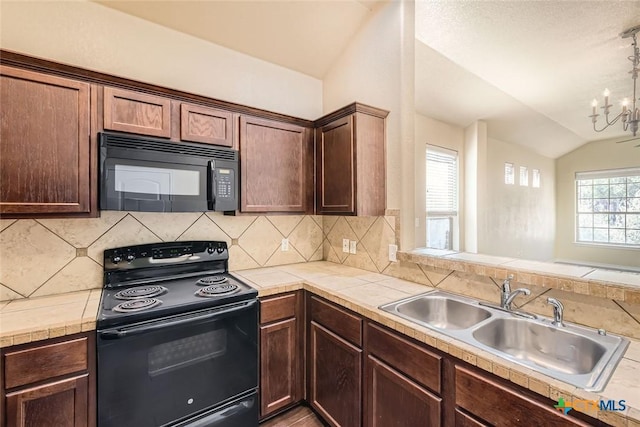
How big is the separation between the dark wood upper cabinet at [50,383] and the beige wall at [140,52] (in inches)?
65.3

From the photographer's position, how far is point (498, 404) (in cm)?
98

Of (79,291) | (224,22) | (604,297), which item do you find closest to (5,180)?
(79,291)

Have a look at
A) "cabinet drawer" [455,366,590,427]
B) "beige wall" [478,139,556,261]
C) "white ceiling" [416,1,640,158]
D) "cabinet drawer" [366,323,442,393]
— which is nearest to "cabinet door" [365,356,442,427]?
"cabinet drawer" [366,323,442,393]

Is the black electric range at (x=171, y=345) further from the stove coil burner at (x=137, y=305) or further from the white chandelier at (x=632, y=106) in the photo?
the white chandelier at (x=632, y=106)

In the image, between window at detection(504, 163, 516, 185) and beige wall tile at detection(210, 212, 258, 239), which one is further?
window at detection(504, 163, 516, 185)

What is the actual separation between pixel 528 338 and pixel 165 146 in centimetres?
222

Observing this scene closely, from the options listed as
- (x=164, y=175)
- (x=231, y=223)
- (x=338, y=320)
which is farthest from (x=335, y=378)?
(x=164, y=175)

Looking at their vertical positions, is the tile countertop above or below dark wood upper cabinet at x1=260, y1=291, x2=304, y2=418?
above

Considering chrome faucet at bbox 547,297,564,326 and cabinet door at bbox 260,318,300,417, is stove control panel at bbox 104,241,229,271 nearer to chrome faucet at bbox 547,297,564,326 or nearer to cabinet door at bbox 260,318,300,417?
cabinet door at bbox 260,318,300,417

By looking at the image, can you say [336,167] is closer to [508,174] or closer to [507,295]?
[507,295]

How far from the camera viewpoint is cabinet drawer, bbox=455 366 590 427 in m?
0.87

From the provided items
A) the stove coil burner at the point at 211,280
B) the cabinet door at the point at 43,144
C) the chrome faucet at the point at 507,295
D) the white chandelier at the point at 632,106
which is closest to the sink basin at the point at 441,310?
the chrome faucet at the point at 507,295

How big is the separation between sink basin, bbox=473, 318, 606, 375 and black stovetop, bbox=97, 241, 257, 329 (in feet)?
4.39

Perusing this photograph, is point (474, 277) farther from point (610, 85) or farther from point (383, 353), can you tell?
point (610, 85)
